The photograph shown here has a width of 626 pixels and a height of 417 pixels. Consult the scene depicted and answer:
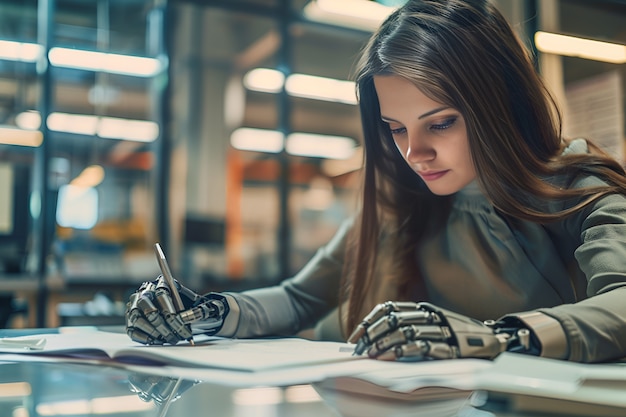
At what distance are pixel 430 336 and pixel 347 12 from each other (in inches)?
191

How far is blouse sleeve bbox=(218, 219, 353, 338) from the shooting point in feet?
3.19

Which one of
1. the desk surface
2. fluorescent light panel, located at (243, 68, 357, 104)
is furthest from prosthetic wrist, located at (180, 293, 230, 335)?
fluorescent light panel, located at (243, 68, 357, 104)

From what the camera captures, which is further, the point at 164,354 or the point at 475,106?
the point at 475,106

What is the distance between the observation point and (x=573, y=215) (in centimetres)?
90

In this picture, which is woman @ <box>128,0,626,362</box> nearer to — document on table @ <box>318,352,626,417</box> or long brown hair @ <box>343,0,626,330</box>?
long brown hair @ <box>343,0,626,330</box>

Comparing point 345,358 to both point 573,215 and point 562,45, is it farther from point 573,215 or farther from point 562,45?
point 562,45

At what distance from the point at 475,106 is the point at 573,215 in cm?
21

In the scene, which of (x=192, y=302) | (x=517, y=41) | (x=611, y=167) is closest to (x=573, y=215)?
(x=611, y=167)

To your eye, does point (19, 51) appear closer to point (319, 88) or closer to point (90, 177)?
point (90, 177)

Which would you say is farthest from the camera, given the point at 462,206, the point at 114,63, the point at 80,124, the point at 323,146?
the point at 323,146

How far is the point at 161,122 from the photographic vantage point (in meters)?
4.69

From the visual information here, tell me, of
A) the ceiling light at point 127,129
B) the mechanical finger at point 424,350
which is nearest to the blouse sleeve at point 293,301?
the mechanical finger at point 424,350

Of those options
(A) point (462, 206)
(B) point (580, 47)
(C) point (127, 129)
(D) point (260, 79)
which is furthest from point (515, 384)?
(C) point (127, 129)

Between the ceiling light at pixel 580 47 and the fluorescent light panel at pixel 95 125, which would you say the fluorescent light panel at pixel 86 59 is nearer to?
the fluorescent light panel at pixel 95 125
